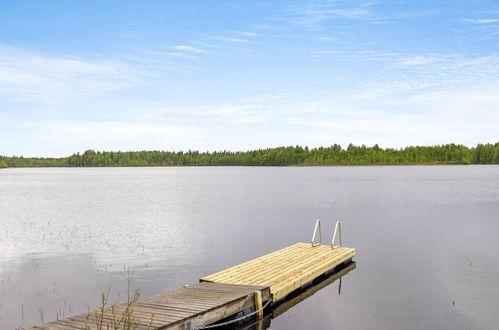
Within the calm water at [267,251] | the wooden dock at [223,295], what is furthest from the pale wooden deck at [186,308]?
the calm water at [267,251]

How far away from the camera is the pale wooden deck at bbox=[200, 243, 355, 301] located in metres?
15.8

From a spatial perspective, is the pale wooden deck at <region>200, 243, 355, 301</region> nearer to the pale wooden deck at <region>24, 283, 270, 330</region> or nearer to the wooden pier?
the wooden pier

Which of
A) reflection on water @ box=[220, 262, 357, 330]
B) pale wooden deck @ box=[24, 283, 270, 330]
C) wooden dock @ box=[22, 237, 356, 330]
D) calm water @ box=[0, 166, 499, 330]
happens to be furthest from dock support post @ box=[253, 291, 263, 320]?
calm water @ box=[0, 166, 499, 330]

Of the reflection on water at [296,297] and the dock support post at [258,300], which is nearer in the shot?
the dock support post at [258,300]

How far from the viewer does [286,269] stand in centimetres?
1792

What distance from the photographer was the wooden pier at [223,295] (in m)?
10.9

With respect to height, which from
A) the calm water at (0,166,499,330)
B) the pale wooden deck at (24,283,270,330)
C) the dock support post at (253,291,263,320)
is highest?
the pale wooden deck at (24,283,270,330)

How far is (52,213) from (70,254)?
71.0ft

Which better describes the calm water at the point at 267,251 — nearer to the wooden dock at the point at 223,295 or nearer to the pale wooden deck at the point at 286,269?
the pale wooden deck at the point at 286,269

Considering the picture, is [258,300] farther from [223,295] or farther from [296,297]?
[296,297]

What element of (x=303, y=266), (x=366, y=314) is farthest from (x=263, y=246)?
(x=366, y=314)

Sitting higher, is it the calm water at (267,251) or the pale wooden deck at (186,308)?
the pale wooden deck at (186,308)

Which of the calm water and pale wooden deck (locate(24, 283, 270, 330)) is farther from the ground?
pale wooden deck (locate(24, 283, 270, 330))

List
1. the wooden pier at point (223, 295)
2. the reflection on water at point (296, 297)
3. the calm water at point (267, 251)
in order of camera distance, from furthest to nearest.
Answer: the calm water at point (267, 251) < the reflection on water at point (296, 297) < the wooden pier at point (223, 295)
